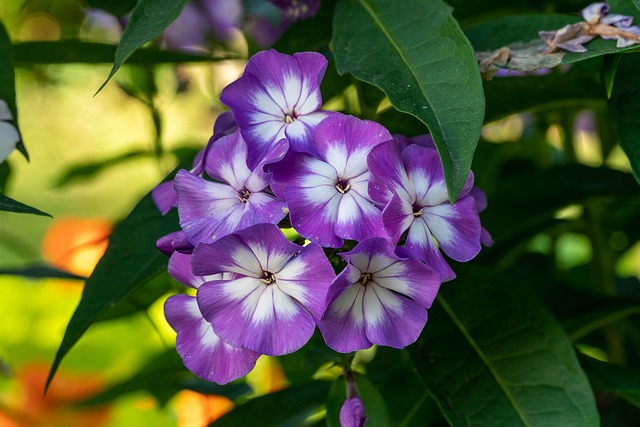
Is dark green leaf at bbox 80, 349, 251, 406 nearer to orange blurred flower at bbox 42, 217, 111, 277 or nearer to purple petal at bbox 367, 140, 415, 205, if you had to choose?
purple petal at bbox 367, 140, 415, 205

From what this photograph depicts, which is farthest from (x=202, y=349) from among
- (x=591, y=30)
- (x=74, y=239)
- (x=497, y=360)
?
(x=74, y=239)

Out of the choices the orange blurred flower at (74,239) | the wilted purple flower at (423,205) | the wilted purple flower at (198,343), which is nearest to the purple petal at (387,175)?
the wilted purple flower at (423,205)

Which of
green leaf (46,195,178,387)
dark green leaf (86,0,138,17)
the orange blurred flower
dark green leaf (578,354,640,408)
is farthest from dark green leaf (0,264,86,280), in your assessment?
the orange blurred flower

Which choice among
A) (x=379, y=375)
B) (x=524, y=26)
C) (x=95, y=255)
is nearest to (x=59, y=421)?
(x=95, y=255)

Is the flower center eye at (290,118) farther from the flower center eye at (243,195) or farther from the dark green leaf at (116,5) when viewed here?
the dark green leaf at (116,5)

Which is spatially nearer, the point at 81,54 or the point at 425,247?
the point at 425,247

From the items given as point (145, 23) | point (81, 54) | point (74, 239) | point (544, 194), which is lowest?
point (74, 239)

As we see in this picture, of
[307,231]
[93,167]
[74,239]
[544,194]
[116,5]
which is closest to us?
[307,231]

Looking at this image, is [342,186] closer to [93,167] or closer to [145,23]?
[145,23]
